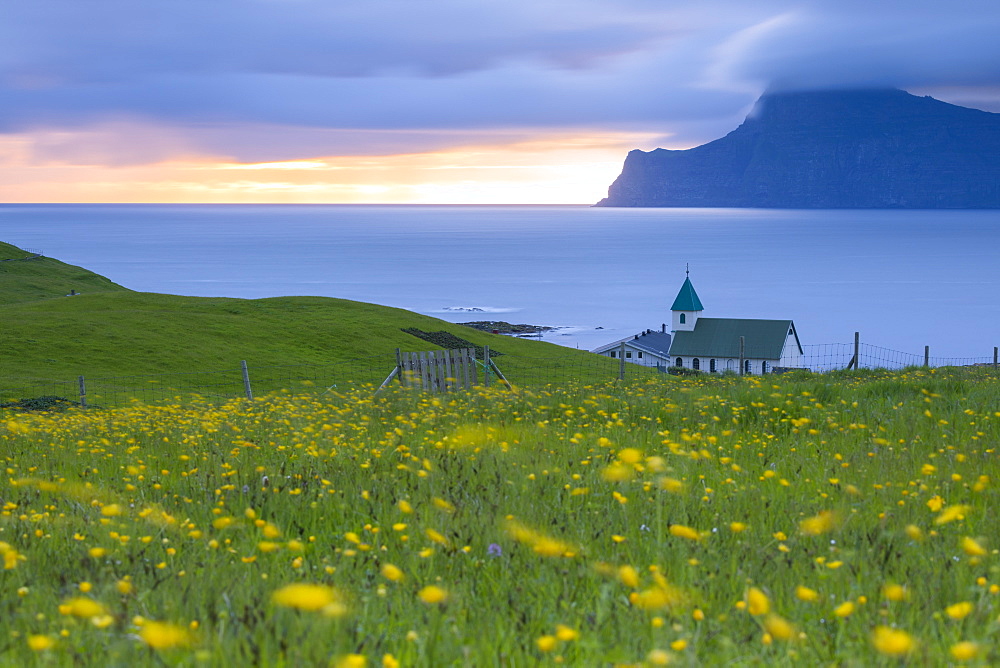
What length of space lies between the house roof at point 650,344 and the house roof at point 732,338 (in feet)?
10.5

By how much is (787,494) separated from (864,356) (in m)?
97.4

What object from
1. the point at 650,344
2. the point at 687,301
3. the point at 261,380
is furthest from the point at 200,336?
the point at 650,344

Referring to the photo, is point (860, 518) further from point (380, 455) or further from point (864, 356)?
point (864, 356)

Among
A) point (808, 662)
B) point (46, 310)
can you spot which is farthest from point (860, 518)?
point (46, 310)

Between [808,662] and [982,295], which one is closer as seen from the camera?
[808,662]

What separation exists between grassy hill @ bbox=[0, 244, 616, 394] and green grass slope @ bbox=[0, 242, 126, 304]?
17.6 meters

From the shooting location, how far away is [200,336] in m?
40.6

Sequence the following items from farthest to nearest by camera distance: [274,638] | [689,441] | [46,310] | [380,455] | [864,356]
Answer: [864,356] < [46,310] < [689,441] < [380,455] < [274,638]

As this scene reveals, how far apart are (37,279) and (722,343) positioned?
6476cm

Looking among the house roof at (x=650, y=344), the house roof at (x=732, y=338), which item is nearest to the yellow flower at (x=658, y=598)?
the house roof at (x=732, y=338)

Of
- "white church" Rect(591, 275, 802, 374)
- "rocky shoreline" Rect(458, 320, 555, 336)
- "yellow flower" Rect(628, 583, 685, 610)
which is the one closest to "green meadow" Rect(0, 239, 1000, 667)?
"yellow flower" Rect(628, 583, 685, 610)

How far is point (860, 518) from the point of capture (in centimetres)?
486

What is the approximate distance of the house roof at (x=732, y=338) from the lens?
81.4 meters

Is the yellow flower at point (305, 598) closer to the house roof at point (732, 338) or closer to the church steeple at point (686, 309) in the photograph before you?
the house roof at point (732, 338)
